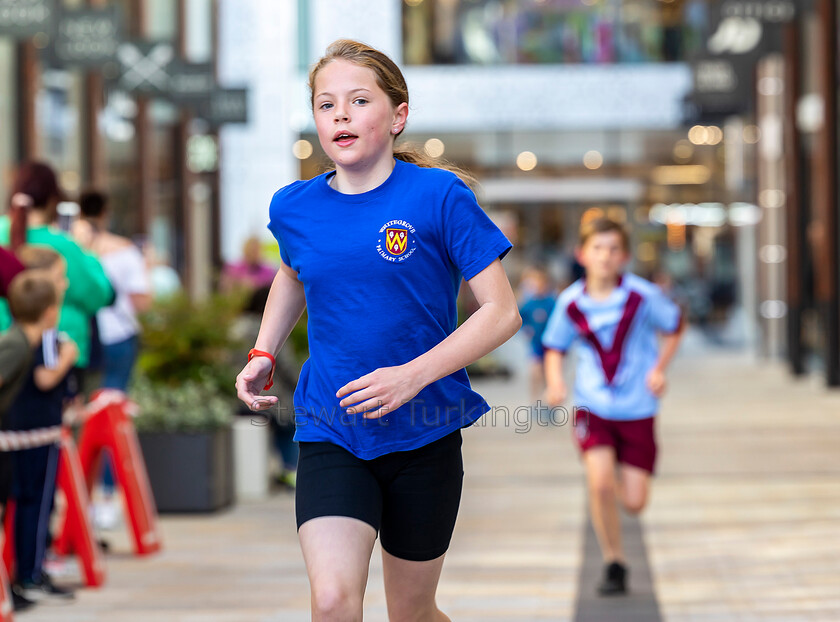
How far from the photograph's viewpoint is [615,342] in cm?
664

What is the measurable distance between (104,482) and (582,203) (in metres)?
28.8

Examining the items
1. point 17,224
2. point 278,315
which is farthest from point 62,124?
point 278,315

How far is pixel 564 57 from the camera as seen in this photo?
36.0 meters

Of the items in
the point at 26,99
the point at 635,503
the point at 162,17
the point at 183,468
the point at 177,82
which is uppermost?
the point at 162,17

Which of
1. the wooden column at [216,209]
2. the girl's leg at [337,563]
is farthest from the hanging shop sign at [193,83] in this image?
the girl's leg at [337,563]

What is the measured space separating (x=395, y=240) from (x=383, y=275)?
0.29ft

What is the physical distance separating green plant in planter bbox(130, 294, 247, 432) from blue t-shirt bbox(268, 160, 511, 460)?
5910 millimetres

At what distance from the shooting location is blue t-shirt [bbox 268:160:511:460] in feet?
11.1

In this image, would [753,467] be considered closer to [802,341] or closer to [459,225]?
[459,225]

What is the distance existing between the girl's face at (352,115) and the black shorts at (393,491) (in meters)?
0.71

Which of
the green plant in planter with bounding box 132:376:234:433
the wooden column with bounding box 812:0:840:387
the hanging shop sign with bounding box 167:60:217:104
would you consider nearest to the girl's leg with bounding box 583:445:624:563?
the green plant in planter with bounding box 132:376:234:433

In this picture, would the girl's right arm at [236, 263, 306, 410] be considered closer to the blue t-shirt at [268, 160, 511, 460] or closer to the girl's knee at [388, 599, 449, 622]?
the blue t-shirt at [268, 160, 511, 460]

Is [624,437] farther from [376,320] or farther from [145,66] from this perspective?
[145,66]

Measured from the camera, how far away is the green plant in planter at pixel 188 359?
928 centimetres
